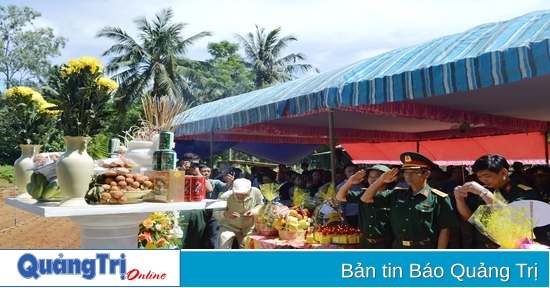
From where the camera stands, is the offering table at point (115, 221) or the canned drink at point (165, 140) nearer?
the offering table at point (115, 221)

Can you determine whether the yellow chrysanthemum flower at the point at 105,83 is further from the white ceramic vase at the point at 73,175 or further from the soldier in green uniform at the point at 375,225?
the soldier in green uniform at the point at 375,225

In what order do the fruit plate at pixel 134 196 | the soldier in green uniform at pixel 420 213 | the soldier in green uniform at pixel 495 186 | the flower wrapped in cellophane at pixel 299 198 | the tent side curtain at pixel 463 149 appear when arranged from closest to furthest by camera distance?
1. the fruit plate at pixel 134 196
2. the soldier in green uniform at pixel 495 186
3. the soldier in green uniform at pixel 420 213
4. the flower wrapped in cellophane at pixel 299 198
5. the tent side curtain at pixel 463 149

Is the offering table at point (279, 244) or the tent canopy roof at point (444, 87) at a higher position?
the tent canopy roof at point (444, 87)

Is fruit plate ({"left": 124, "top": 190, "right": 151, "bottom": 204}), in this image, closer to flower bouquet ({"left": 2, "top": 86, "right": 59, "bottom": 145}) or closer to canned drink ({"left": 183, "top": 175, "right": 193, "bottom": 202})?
canned drink ({"left": 183, "top": 175, "right": 193, "bottom": 202})

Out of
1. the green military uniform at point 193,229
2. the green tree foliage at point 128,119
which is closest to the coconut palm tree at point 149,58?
the green tree foliage at point 128,119

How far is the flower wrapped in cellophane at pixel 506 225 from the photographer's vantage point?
2.18m

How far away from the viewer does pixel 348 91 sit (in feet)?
13.1

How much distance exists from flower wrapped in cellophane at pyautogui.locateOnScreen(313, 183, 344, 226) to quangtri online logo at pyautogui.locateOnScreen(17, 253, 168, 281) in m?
2.53

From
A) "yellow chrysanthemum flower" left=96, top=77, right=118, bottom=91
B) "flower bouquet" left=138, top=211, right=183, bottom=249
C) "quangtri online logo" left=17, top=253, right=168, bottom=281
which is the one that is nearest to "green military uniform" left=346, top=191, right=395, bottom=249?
"flower bouquet" left=138, top=211, right=183, bottom=249

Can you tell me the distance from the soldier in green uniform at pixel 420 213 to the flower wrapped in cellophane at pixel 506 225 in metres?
0.62

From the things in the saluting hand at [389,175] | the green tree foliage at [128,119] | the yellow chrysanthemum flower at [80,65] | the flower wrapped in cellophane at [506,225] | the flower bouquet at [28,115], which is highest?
the green tree foliage at [128,119]

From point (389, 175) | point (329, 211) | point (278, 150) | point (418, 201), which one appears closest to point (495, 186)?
point (418, 201)

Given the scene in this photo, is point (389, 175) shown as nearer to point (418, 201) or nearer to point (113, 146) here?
point (418, 201)

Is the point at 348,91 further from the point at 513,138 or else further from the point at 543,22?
the point at 513,138
